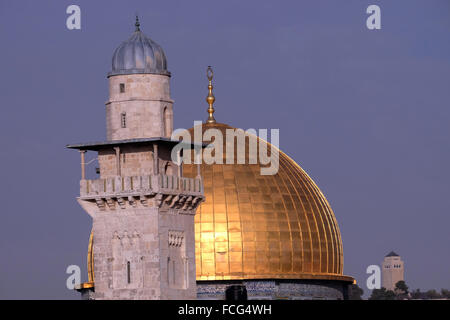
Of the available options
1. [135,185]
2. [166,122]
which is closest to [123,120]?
[166,122]

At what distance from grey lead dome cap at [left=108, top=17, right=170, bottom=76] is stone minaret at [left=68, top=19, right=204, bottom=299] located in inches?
1.4

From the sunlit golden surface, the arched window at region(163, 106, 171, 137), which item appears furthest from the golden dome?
the arched window at region(163, 106, 171, 137)

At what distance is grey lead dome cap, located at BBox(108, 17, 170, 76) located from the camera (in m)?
74.9

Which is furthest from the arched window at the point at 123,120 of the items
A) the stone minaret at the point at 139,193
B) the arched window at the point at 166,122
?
the arched window at the point at 166,122

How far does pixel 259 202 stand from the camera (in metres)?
85.2

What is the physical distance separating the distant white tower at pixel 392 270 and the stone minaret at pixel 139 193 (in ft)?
188

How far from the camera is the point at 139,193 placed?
73.5 m

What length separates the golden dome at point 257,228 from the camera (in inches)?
3322

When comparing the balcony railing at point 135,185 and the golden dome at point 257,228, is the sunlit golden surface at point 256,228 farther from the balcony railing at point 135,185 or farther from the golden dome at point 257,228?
the balcony railing at point 135,185

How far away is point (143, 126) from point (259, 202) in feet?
39.6

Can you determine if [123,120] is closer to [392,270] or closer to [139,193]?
[139,193]

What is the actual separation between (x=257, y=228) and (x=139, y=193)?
12395mm
